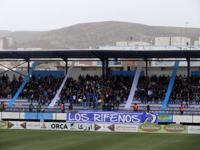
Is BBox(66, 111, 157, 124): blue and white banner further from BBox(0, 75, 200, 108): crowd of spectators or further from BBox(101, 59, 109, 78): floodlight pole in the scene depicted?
BBox(101, 59, 109, 78): floodlight pole

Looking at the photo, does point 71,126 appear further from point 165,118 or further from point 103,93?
point 103,93

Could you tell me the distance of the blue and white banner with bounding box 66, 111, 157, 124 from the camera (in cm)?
3694

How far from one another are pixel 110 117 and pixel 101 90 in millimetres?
6786

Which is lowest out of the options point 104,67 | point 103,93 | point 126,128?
point 126,128

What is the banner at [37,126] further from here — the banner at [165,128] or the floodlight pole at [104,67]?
the floodlight pole at [104,67]

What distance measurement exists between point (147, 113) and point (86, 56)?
1252cm

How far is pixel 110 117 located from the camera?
1495 inches

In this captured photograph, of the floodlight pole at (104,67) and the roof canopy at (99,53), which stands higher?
the roof canopy at (99,53)

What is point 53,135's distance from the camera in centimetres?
3097

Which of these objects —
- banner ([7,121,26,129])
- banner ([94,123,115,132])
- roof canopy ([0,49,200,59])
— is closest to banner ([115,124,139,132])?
banner ([94,123,115,132])

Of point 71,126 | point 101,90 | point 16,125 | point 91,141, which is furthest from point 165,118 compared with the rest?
point 16,125

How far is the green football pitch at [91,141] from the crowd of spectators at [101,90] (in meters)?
10.4

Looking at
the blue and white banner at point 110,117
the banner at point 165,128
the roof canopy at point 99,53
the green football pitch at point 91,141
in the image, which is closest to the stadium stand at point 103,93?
the roof canopy at point 99,53

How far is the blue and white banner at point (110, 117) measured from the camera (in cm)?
3694
